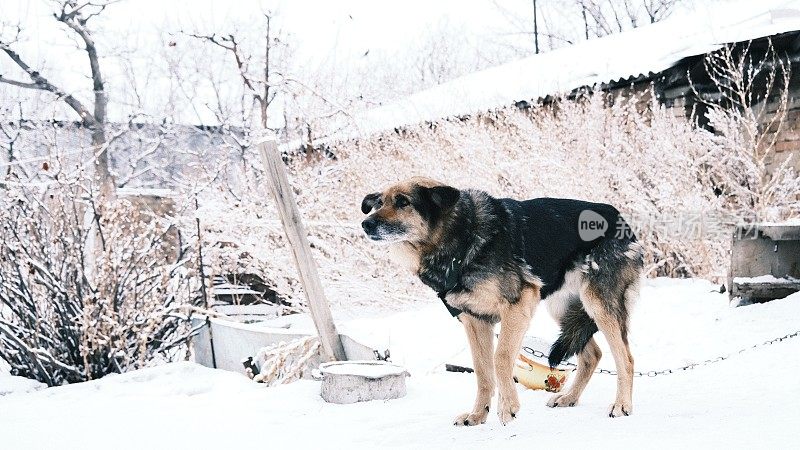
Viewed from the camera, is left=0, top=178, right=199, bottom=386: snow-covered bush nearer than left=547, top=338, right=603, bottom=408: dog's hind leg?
No

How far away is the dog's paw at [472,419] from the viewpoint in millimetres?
3941

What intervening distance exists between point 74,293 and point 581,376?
536 cm

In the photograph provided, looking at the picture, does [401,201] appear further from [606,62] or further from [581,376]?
[606,62]

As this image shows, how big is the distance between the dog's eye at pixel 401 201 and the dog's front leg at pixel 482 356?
69 cm

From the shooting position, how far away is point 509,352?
379cm

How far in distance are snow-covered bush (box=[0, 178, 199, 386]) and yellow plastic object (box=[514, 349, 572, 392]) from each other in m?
3.95

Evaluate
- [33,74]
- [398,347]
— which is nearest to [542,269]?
[398,347]

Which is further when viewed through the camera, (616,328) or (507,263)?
(616,328)

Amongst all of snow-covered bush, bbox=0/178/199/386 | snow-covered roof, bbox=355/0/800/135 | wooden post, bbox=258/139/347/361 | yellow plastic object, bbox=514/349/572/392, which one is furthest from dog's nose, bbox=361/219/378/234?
snow-covered roof, bbox=355/0/800/135

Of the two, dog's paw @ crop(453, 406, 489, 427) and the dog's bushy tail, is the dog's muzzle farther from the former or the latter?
the dog's bushy tail

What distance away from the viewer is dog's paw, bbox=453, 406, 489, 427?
3941mm

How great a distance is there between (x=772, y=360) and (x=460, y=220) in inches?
100

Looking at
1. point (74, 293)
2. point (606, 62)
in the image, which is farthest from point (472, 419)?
point (606, 62)

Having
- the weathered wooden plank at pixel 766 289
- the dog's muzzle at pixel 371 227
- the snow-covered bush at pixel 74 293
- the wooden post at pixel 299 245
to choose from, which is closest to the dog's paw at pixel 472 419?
the dog's muzzle at pixel 371 227
